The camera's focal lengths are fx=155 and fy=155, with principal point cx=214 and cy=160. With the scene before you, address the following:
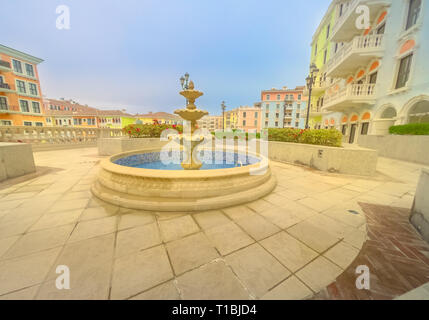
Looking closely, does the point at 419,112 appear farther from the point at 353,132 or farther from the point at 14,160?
the point at 14,160

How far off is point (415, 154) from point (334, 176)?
7162mm

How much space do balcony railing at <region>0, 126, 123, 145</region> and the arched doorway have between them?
79.5 feet

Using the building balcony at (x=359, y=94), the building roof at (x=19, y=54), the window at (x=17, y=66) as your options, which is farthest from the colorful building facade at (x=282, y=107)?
the window at (x=17, y=66)

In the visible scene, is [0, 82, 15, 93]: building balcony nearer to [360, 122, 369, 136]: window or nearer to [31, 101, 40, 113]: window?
[31, 101, 40, 113]: window

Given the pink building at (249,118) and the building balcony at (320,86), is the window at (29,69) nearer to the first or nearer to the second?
the building balcony at (320,86)

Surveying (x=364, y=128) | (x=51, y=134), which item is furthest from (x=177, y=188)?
(x=364, y=128)

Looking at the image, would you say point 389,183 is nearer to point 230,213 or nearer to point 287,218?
point 287,218

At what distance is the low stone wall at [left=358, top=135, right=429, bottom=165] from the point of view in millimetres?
8523

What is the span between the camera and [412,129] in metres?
8.95

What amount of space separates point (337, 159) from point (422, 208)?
14.4ft

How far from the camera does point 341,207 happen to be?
383 cm

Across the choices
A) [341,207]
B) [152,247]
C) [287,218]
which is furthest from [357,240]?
[152,247]

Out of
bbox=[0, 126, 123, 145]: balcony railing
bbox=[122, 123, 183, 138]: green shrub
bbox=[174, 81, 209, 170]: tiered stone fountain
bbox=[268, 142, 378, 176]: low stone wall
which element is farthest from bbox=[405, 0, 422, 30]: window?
bbox=[0, 126, 123, 145]: balcony railing

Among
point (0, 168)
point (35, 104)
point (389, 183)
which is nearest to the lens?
point (0, 168)
